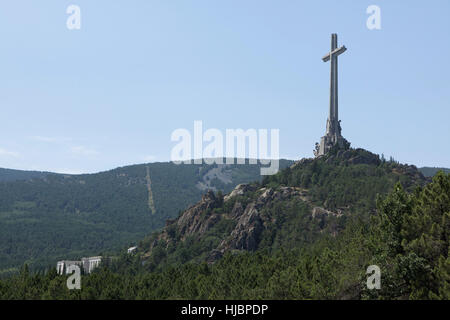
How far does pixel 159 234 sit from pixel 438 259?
123m

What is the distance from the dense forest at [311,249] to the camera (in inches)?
2221

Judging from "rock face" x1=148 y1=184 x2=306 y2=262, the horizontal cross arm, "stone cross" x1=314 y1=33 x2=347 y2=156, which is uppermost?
the horizontal cross arm

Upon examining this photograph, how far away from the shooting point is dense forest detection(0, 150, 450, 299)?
56406mm

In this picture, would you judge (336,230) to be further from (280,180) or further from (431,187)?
(431,187)

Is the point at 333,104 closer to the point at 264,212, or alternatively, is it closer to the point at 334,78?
the point at 334,78

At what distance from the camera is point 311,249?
376 ft

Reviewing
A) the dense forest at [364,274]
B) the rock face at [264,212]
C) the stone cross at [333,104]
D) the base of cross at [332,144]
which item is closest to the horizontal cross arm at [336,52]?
the stone cross at [333,104]

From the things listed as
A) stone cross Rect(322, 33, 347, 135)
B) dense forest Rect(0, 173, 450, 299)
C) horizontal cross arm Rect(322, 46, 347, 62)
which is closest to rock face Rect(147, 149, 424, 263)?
stone cross Rect(322, 33, 347, 135)

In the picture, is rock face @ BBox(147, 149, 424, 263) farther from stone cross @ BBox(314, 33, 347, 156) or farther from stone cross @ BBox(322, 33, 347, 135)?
stone cross @ BBox(322, 33, 347, 135)

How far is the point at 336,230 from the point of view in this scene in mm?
132250

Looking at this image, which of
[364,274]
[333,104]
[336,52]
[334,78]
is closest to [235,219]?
[333,104]

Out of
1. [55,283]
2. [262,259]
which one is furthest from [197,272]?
[55,283]

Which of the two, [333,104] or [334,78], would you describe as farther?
[333,104]
